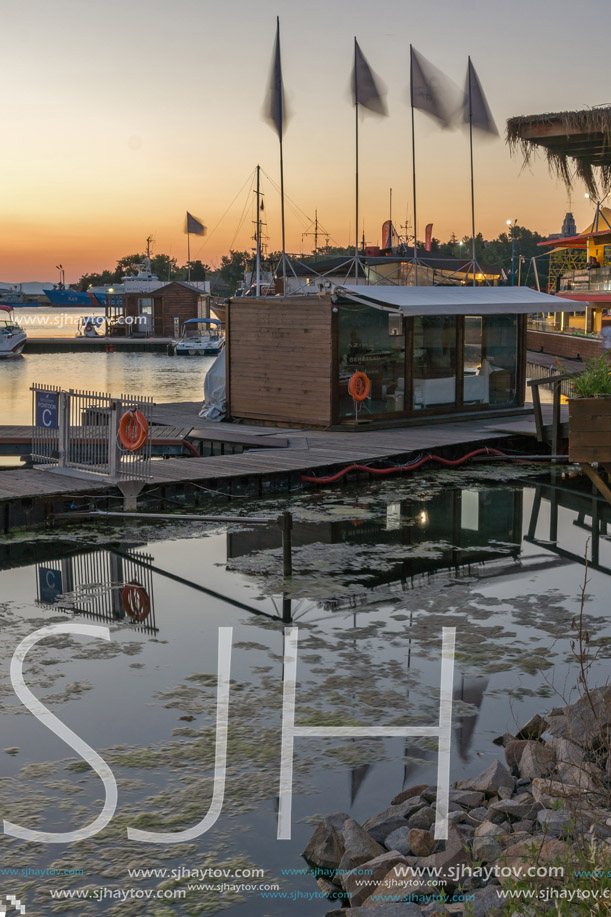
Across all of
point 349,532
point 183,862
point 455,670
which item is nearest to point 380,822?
point 183,862

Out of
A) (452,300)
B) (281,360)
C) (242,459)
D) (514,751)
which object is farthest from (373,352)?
(514,751)

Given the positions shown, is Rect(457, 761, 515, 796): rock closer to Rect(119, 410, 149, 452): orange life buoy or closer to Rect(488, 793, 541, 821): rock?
Rect(488, 793, 541, 821): rock

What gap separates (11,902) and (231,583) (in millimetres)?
5556

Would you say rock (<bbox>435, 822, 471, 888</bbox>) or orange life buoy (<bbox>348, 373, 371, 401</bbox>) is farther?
orange life buoy (<bbox>348, 373, 371, 401</bbox>)

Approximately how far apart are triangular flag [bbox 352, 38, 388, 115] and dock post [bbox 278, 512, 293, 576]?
12.5 meters

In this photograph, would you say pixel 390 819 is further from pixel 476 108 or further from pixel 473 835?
pixel 476 108

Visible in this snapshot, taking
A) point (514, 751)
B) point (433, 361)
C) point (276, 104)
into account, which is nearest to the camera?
point (514, 751)

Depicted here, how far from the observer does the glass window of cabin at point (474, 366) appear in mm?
Answer: 20031

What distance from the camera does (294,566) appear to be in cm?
1026

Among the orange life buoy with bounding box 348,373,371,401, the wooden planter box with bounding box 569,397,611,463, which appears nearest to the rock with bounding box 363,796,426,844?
the wooden planter box with bounding box 569,397,611,463

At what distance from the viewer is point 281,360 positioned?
18609 millimetres

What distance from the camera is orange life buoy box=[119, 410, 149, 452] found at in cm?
1221

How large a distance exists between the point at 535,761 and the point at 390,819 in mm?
923

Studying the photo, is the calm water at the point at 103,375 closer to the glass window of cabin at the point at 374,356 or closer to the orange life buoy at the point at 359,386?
the glass window of cabin at the point at 374,356
